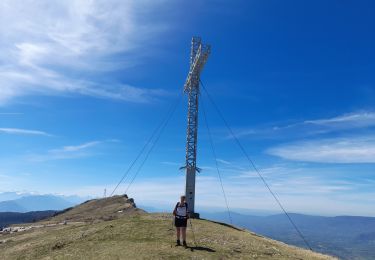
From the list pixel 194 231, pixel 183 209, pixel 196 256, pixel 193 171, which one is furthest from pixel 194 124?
pixel 196 256

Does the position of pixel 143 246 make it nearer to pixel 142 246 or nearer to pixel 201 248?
pixel 142 246

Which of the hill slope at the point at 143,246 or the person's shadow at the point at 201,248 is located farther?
the person's shadow at the point at 201,248

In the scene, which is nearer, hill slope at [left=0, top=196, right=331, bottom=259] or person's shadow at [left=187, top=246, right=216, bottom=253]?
hill slope at [left=0, top=196, right=331, bottom=259]

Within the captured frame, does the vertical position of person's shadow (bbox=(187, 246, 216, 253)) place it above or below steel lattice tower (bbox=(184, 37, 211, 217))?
below

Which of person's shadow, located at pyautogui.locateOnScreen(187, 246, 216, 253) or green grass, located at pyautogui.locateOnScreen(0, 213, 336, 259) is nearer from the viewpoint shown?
green grass, located at pyautogui.locateOnScreen(0, 213, 336, 259)

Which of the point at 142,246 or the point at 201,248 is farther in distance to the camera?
the point at 142,246

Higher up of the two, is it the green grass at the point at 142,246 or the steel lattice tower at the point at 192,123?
the steel lattice tower at the point at 192,123

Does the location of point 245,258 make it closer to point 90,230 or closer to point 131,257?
point 131,257

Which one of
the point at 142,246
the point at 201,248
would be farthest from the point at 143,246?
the point at 201,248

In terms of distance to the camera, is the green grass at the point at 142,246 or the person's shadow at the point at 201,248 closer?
the green grass at the point at 142,246

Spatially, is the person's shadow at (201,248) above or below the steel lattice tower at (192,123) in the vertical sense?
below

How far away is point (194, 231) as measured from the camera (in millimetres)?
34500

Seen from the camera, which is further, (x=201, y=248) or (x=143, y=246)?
(x=143, y=246)

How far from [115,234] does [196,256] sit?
1072 cm
